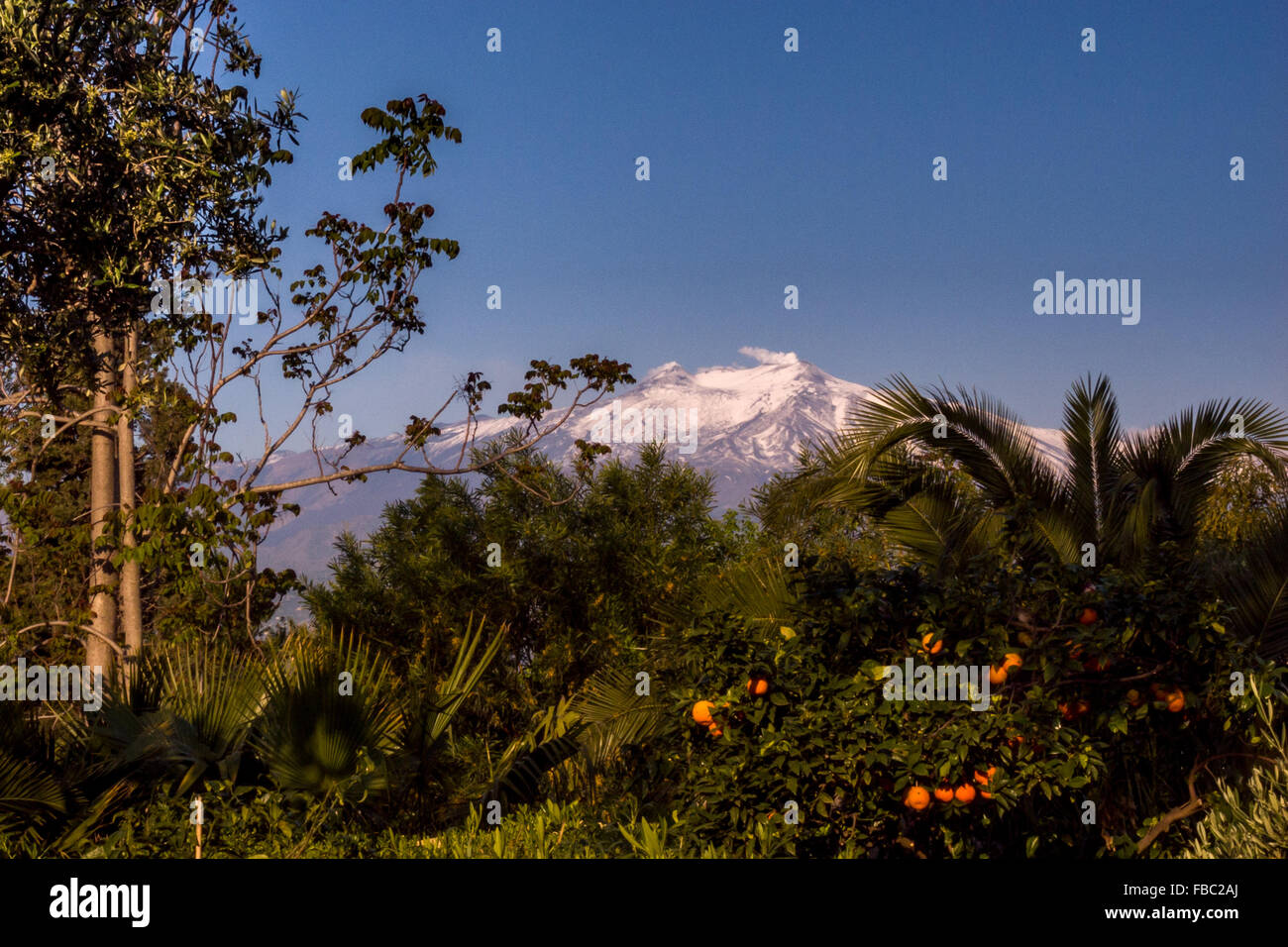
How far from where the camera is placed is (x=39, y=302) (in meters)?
8.07

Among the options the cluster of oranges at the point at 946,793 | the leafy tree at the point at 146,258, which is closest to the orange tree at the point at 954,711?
the cluster of oranges at the point at 946,793

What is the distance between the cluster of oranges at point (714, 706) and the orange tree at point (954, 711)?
0.02 m

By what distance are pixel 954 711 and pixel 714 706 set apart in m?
1.03

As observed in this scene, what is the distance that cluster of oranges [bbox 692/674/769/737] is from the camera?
15.0 feet

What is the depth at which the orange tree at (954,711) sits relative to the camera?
14.2ft

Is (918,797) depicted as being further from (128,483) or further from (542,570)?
(542,570)

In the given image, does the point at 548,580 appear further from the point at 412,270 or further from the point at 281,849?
the point at 281,849

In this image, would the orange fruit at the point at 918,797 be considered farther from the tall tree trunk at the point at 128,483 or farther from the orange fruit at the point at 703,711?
the tall tree trunk at the point at 128,483

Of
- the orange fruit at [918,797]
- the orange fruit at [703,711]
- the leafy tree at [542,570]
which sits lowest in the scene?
the orange fruit at [918,797]

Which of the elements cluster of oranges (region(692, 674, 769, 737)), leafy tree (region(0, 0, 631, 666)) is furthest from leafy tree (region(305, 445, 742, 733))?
cluster of oranges (region(692, 674, 769, 737))

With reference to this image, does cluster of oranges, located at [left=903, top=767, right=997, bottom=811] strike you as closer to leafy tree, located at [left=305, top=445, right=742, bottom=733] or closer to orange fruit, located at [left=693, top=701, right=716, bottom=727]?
orange fruit, located at [left=693, top=701, right=716, bottom=727]

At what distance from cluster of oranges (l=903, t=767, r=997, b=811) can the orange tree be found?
1 cm
